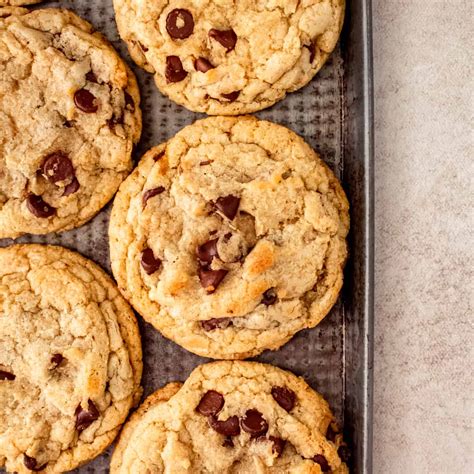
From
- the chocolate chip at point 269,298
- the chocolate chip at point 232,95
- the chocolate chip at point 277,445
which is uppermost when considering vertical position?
the chocolate chip at point 232,95

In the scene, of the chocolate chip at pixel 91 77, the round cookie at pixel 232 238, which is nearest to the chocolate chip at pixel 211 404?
the round cookie at pixel 232 238

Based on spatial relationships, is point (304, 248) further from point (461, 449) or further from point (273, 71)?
point (461, 449)

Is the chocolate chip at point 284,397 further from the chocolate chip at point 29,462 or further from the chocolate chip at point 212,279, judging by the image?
the chocolate chip at point 29,462

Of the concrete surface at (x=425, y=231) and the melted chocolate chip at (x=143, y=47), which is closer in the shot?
the melted chocolate chip at (x=143, y=47)

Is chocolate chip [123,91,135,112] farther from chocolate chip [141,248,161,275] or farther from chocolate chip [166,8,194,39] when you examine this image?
chocolate chip [141,248,161,275]

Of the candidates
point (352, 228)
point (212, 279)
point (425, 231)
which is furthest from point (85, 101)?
point (425, 231)

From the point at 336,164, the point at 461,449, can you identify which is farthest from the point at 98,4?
the point at 461,449
